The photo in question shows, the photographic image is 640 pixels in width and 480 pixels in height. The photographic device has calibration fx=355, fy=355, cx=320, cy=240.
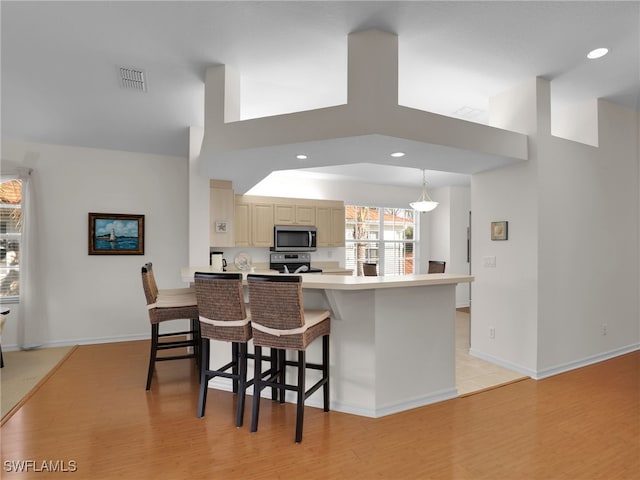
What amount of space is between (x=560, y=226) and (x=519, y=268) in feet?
1.98

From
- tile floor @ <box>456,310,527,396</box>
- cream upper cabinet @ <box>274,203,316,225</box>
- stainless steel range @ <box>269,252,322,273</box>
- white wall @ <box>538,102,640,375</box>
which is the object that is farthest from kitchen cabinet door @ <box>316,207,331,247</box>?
white wall @ <box>538,102,640,375</box>

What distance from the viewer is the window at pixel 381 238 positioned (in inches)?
286

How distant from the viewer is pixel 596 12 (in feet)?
7.68

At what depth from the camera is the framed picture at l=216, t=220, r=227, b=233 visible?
174 inches

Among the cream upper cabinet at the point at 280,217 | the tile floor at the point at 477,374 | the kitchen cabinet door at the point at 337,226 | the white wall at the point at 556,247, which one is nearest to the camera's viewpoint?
the tile floor at the point at 477,374

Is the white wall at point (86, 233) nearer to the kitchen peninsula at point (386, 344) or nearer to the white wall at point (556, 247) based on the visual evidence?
the kitchen peninsula at point (386, 344)

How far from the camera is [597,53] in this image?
9.42ft

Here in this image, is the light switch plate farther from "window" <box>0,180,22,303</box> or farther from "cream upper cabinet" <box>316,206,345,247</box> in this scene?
"window" <box>0,180,22,303</box>

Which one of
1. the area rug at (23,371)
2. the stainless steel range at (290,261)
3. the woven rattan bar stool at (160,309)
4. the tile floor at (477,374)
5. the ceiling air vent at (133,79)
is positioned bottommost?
the area rug at (23,371)

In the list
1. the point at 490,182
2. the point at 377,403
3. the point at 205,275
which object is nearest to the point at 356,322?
the point at 377,403

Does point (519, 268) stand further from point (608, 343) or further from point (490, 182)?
point (608, 343)

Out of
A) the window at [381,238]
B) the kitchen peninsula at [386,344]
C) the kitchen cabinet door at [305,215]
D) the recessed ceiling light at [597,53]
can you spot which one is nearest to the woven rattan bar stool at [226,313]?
the kitchen peninsula at [386,344]

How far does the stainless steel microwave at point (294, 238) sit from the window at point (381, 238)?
1168 mm

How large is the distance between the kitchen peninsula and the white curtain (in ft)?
13.0
